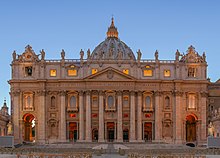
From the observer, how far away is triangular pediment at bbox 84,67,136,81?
10249 cm

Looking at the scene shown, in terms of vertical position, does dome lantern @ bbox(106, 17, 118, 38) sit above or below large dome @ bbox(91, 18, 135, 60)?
above

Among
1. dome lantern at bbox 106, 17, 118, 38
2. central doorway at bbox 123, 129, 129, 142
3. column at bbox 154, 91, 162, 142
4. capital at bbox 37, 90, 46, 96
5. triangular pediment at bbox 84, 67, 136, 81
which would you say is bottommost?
central doorway at bbox 123, 129, 129, 142

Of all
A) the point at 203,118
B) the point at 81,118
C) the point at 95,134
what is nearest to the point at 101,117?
the point at 81,118

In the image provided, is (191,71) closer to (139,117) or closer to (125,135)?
(139,117)

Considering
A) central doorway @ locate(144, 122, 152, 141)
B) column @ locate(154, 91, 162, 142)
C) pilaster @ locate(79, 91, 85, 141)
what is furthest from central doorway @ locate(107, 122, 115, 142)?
column @ locate(154, 91, 162, 142)

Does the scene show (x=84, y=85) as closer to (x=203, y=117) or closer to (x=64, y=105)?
(x=64, y=105)

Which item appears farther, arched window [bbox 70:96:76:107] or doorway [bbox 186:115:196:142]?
doorway [bbox 186:115:196:142]

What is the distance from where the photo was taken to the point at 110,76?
103 m

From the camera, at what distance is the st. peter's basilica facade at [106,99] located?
337 ft

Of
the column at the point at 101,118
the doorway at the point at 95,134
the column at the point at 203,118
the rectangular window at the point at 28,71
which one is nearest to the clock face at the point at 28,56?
the rectangular window at the point at 28,71

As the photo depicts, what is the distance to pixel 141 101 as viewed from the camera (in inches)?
4094

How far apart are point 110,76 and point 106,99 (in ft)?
16.3

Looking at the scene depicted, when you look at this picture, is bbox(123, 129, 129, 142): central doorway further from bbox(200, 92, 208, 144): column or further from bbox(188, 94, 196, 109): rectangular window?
bbox(200, 92, 208, 144): column

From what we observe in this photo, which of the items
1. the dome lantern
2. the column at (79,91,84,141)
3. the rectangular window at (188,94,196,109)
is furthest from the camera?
the dome lantern
